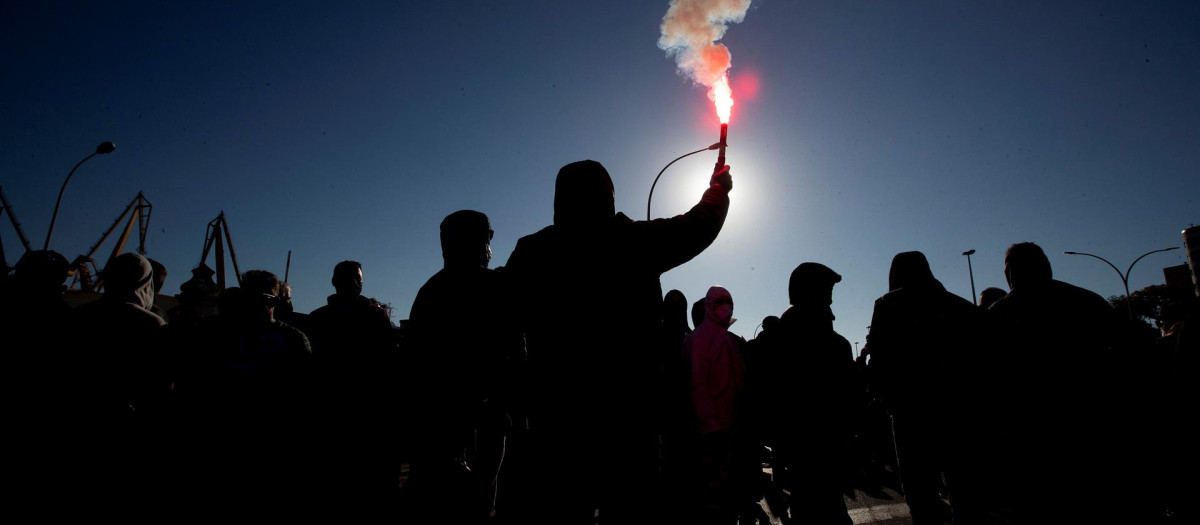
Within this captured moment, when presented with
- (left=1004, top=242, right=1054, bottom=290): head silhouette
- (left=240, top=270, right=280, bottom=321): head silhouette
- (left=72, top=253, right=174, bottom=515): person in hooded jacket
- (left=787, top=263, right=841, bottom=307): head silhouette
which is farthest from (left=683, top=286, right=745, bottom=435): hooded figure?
(left=72, top=253, right=174, bottom=515): person in hooded jacket

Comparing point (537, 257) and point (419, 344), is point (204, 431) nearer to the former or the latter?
point (419, 344)

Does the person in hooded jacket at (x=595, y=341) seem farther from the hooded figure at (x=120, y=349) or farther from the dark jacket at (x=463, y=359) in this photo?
the hooded figure at (x=120, y=349)

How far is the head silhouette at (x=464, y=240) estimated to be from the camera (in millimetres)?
2455

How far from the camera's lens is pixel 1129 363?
2877mm

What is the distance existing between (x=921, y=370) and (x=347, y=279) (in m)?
4.21

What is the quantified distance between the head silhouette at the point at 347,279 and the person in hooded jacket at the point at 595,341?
275 cm

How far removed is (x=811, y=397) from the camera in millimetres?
3406

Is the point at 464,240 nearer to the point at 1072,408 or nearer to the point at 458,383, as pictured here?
the point at 458,383

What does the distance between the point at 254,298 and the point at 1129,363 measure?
5.42 m

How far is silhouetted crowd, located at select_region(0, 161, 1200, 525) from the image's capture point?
1552 mm

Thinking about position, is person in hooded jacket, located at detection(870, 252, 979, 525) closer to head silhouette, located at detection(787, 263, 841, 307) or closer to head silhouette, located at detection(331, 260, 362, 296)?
head silhouette, located at detection(787, 263, 841, 307)

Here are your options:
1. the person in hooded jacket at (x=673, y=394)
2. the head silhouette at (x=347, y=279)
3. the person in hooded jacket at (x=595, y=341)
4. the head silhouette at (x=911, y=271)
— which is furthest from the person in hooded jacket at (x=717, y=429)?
the head silhouette at (x=347, y=279)

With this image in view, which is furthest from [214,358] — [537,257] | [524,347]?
[537,257]

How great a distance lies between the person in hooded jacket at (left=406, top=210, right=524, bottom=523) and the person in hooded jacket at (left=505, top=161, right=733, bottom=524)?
0.87 feet
